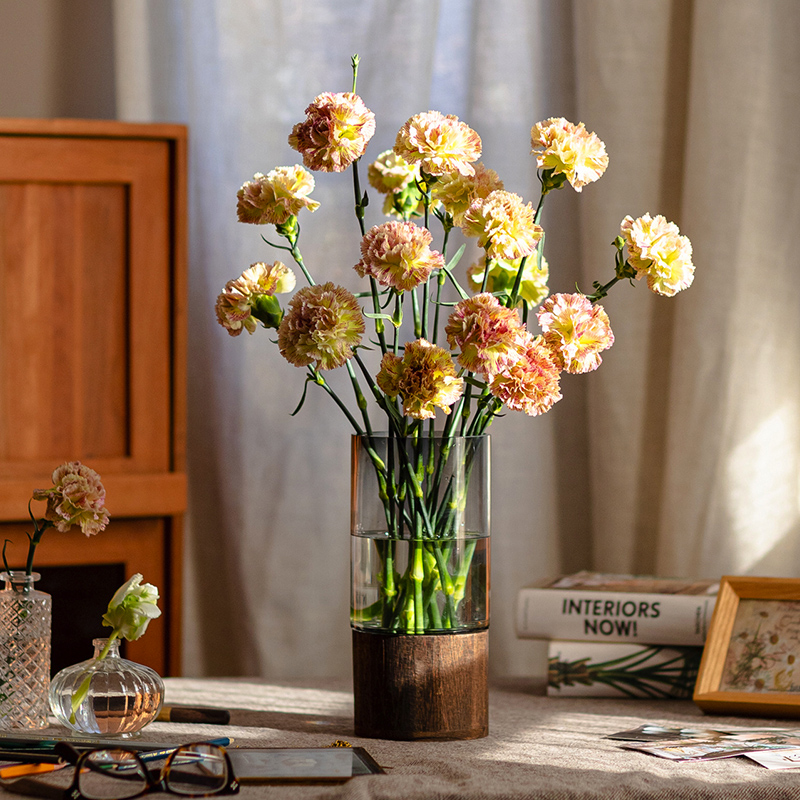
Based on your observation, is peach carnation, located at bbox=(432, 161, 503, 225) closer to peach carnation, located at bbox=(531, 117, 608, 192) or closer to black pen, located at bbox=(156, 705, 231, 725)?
peach carnation, located at bbox=(531, 117, 608, 192)

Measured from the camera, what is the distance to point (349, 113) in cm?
101

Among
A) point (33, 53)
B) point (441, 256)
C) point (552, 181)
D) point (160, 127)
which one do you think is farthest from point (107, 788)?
point (33, 53)

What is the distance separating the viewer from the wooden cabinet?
5.19 feet

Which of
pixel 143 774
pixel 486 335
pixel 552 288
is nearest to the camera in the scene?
pixel 143 774

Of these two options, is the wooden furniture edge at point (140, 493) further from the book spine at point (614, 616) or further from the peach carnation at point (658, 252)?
the peach carnation at point (658, 252)

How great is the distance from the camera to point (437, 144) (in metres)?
1.00

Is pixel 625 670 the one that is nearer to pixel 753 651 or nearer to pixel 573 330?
pixel 753 651

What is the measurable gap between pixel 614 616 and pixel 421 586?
37cm

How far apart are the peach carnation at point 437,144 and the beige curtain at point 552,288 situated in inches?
30.5

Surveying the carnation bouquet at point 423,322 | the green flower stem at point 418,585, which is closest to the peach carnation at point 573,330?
the carnation bouquet at point 423,322

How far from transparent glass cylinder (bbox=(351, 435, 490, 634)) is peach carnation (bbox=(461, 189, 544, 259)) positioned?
191 millimetres

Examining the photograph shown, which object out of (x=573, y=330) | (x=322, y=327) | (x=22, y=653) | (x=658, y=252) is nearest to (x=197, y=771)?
(x=22, y=653)

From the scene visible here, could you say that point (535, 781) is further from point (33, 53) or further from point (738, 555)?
point (33, 53)

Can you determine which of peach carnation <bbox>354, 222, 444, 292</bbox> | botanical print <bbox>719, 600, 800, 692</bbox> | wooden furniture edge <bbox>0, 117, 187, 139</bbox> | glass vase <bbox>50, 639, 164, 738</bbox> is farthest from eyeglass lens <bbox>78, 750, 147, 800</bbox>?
wooden furniture edge <bbox>0, 117, 187, 139</bbox>
